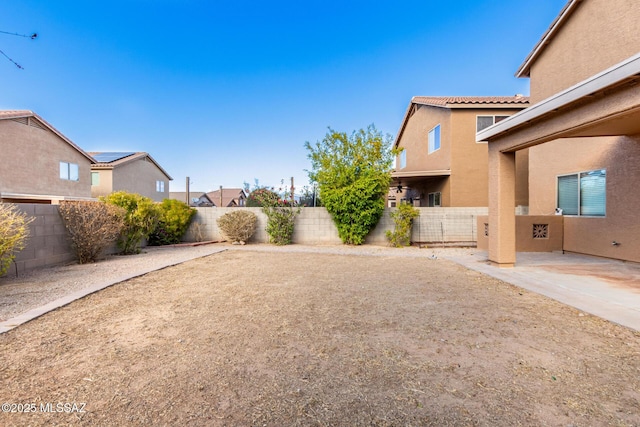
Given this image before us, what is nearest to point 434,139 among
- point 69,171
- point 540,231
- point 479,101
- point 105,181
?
point 479,101

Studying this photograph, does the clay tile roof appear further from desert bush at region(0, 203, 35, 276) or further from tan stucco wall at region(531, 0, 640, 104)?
desert bush at region(0, 203, 35, 276)

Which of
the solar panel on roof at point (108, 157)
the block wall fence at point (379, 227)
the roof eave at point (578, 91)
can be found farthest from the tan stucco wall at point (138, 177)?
the roof eave at point (578, 91)

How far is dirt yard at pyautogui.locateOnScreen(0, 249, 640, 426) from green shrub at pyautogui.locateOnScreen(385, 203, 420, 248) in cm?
643

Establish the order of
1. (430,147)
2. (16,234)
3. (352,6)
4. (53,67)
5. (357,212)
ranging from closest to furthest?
(16,234) < (357,212) < (53,67) < (352,6) < (430,147)

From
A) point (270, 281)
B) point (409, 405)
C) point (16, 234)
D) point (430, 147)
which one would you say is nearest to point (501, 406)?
point (409, 405)

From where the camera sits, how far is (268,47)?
14.1m

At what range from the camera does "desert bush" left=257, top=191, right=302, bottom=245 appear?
39.1 feet

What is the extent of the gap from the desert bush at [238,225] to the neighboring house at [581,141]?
837cm

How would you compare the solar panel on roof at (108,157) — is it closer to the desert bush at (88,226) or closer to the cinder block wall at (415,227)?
the cinder block wall at (415,227)

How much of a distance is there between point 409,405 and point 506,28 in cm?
1754

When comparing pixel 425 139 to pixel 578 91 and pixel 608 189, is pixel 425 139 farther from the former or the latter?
pixel 578 91

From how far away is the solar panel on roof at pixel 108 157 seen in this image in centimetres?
2305

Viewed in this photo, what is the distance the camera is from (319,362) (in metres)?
2.82

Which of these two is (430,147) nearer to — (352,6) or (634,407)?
(352,6)
